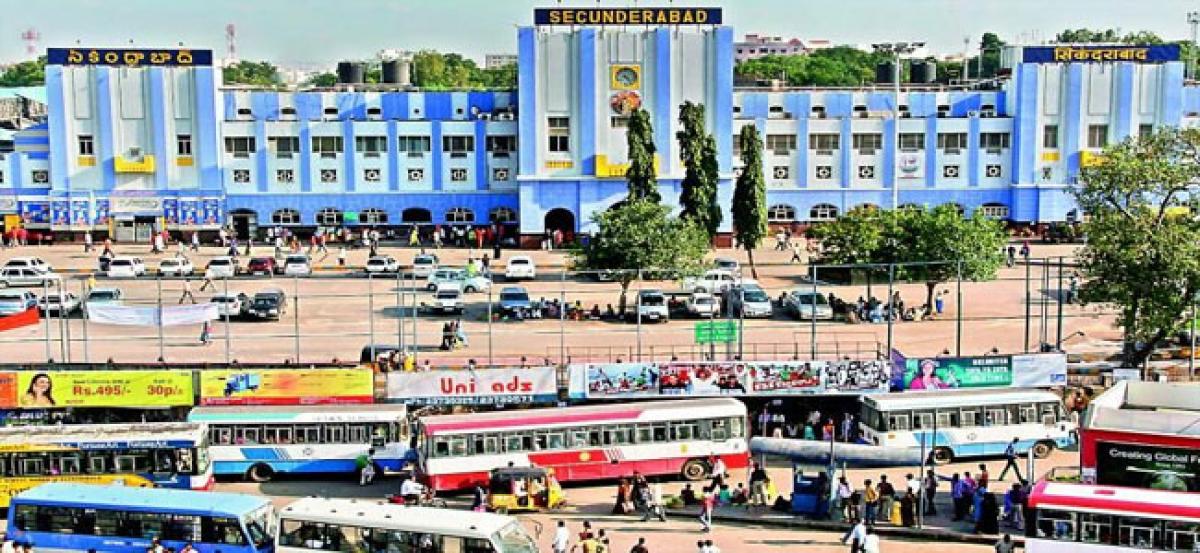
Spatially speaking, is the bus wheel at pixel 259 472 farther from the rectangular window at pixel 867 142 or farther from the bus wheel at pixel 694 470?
the rectangular window at pixel 867 142

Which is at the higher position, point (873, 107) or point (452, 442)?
point (873, 107)

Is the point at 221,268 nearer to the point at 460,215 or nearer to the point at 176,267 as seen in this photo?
the point at 176,267

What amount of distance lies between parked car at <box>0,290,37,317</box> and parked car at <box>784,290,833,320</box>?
23598 millimetres

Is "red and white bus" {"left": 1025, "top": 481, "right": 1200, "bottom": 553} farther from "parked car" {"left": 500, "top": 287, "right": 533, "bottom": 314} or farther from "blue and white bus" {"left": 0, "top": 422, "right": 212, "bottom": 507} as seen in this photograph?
"parked car" {"left": 500, "top": 287, "right": 533, "bottom": 314}

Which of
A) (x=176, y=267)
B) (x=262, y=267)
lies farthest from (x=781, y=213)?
(x=176, y=267)

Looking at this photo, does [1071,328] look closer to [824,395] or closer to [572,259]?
[824,395]

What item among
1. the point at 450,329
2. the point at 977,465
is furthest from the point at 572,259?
the point at 977,465

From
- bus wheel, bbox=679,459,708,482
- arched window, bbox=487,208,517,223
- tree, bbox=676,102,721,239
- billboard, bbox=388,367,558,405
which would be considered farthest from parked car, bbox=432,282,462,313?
arched window, bbox=487,208,517,223

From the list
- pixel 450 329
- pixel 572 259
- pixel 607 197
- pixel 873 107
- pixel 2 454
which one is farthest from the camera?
pixel 873 107

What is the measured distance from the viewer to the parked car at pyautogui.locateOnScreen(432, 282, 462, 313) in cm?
4794

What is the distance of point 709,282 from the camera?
48031 millimetres

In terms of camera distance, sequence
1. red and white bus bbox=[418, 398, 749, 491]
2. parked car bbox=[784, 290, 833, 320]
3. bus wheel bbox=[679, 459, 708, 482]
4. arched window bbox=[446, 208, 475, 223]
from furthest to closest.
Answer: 1. arched window bbox=[446, 208, 475, 223]
2. parked car bbox=[784, 290, 833, 320]
3. bus wheel bbox=[679, 459, 708, 482]
4. red and white bus bbox=[418, 398, 749, 491]

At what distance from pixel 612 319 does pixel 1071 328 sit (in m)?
14.1

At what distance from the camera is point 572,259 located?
57.8 metres
